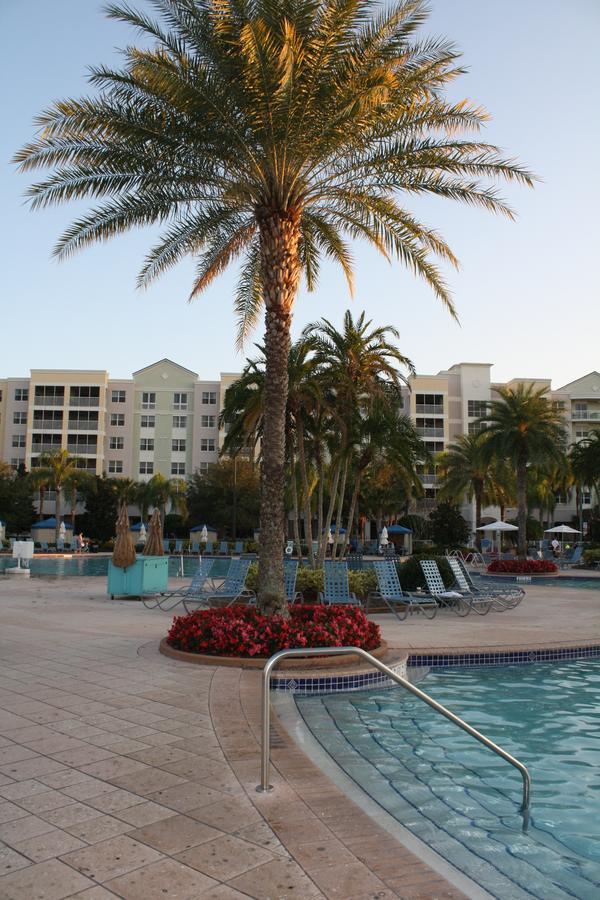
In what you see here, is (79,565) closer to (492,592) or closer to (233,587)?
(233,587)

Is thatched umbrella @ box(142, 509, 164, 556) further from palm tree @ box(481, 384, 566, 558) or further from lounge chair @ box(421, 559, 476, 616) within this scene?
palm tree @ box(481, 384, 566, 558)

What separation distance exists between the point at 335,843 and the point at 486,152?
1072 centimetres

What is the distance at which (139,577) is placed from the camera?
1814 centimetres

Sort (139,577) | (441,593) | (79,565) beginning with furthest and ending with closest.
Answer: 1. (79,565)
2. (139,577)
3. (441,593)

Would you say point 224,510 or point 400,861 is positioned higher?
point 224,510

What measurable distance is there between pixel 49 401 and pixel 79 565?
143ft

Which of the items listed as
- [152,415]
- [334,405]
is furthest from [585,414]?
[334,405]

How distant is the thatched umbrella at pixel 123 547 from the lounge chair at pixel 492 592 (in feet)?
25.1

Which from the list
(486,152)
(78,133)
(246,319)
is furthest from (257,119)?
(246,319)

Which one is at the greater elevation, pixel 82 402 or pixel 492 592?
pixel 82 402

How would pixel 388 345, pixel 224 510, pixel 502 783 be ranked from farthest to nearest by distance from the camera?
pixel 224 510, pixel 388 345, pixel 502 783

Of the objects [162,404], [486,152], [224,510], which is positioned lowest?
[224,510]

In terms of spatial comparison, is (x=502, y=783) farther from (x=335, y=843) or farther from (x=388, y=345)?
(x=388, y=345)

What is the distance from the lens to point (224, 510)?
61.5 m
